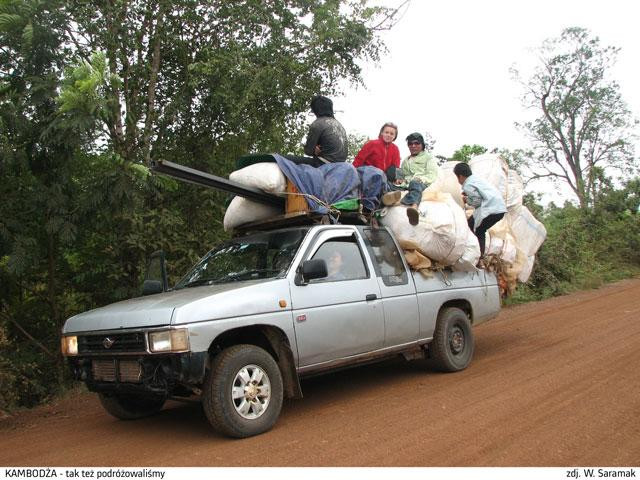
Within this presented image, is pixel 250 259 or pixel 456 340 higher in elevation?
pixel 250 259

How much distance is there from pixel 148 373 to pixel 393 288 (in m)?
2.77

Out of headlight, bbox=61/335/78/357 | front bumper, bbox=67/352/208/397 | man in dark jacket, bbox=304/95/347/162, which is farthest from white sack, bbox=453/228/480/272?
headlight, bbox=61/335/78/357

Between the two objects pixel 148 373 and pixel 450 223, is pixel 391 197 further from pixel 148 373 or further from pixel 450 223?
pixel 148 373

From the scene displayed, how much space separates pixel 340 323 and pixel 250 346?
102 centimetres

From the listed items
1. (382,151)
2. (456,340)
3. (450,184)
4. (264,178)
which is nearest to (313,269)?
(264,178)

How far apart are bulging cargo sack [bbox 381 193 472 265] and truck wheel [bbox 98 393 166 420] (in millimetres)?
3173

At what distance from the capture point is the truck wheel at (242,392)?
451cm

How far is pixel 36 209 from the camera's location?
659cm

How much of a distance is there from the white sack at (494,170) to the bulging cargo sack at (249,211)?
320 cm

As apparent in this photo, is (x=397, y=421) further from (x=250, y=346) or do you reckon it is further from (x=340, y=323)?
(x=250, y=346)

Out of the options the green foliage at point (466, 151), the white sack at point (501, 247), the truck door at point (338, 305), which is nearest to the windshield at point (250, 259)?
the truck door at point (338, 305)

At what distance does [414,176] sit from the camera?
795 centimetres

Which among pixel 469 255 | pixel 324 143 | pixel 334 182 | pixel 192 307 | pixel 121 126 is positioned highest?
pixel 121 126

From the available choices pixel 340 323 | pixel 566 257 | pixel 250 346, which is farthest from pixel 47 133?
pixel 566 257
